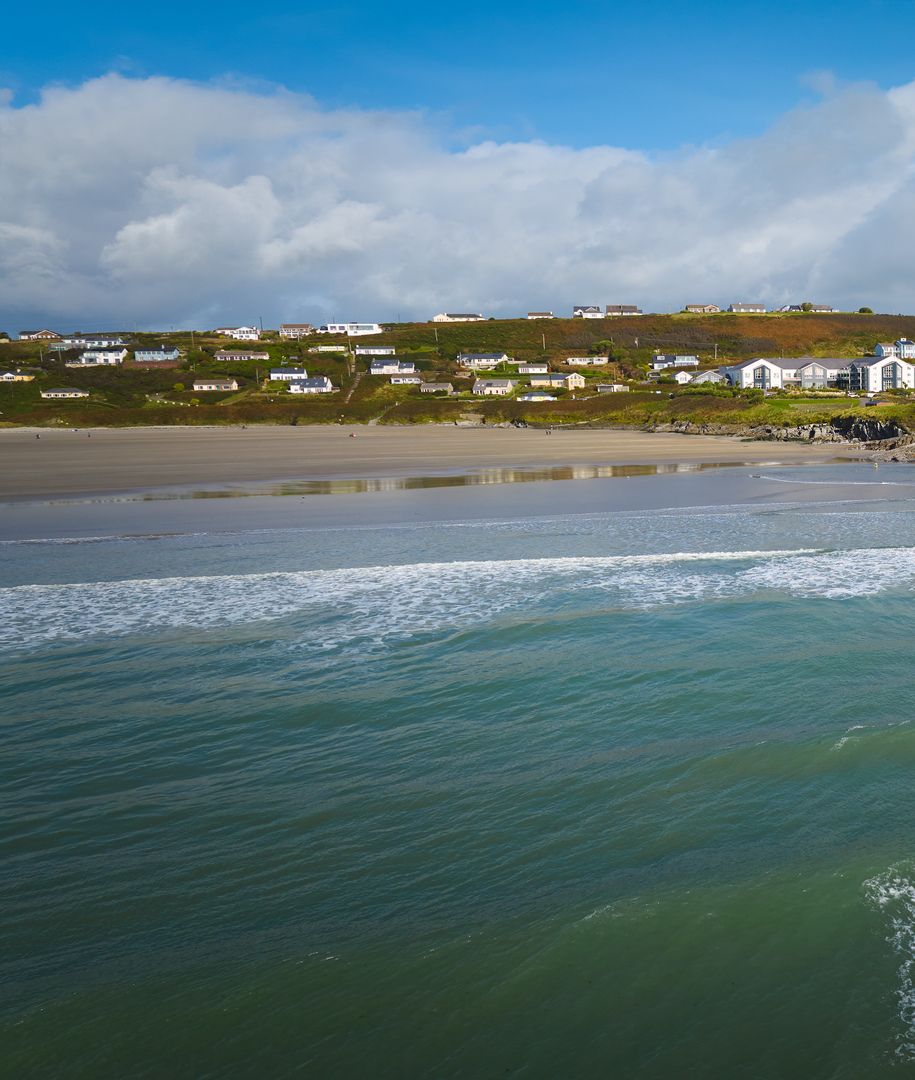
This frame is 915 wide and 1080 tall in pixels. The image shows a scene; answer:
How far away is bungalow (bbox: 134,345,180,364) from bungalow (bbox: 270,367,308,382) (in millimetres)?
35236

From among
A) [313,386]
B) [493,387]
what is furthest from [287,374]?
[493,387]

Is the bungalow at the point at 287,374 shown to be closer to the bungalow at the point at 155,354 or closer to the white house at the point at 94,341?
the bungalow at the point at 155,354

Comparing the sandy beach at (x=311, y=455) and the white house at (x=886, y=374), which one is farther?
the white house at (x=886, y=374)

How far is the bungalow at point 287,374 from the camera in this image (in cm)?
12519

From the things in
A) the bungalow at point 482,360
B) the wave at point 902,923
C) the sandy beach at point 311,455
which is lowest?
the wave at point 902,923

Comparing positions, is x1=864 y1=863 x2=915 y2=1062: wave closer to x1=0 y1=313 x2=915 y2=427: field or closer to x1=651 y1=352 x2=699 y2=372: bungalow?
x1=0 y1=313 x2=915 y2=427: field

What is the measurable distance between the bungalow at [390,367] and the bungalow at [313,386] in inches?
471

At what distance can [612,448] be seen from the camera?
55.4 metres

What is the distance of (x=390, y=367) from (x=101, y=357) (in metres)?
62.5

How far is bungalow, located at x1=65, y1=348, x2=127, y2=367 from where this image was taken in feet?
493

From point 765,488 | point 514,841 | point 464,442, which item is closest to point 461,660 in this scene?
point 514,841

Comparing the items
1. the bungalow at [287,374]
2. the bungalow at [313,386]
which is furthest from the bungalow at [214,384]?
the bungalow at [313,386]

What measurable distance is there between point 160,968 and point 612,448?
52679mm

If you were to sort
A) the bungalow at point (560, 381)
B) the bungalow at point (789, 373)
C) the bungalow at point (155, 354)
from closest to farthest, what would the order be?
the bungalow at point (789, 373) < the bungalow at point (560, 381) < the bungalow at point (155, 354)
